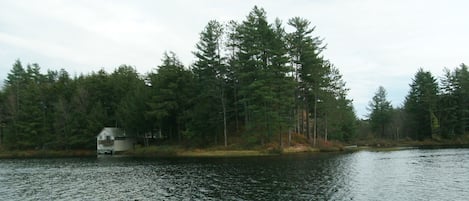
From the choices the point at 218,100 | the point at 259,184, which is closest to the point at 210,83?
the point at 218,100

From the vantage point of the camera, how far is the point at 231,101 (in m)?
73.5

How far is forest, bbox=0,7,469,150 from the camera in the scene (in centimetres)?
6481

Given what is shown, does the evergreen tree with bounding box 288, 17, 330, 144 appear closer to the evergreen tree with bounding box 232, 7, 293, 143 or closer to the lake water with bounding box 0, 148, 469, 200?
the evergreen tree with bounding box 232, 7, 293, 143

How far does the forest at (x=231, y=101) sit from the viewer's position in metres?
64.8

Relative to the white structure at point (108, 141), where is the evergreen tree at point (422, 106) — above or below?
above

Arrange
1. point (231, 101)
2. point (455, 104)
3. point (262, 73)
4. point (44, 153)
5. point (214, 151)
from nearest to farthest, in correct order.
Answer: point (262, 73)
point (214, 151)
point (231, 101)
point (44, 153)
point (455, 104)

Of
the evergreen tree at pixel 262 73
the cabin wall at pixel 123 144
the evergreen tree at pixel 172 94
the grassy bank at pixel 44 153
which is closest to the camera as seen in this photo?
the evergreen tree at pixel 262 73

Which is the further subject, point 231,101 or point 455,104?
point 455,104

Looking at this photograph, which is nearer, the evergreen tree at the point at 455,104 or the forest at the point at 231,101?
the forest at the point at 231,101

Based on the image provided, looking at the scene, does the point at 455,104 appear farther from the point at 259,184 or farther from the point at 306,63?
the point at 259,184

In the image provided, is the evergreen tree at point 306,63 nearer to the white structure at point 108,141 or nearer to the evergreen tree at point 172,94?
the evergreen tree at point 172,94

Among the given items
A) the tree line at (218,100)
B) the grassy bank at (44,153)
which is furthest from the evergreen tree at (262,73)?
the grassy bank at (44,153)

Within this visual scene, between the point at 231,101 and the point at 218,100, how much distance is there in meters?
3.93

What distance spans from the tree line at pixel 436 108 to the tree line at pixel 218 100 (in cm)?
2123
